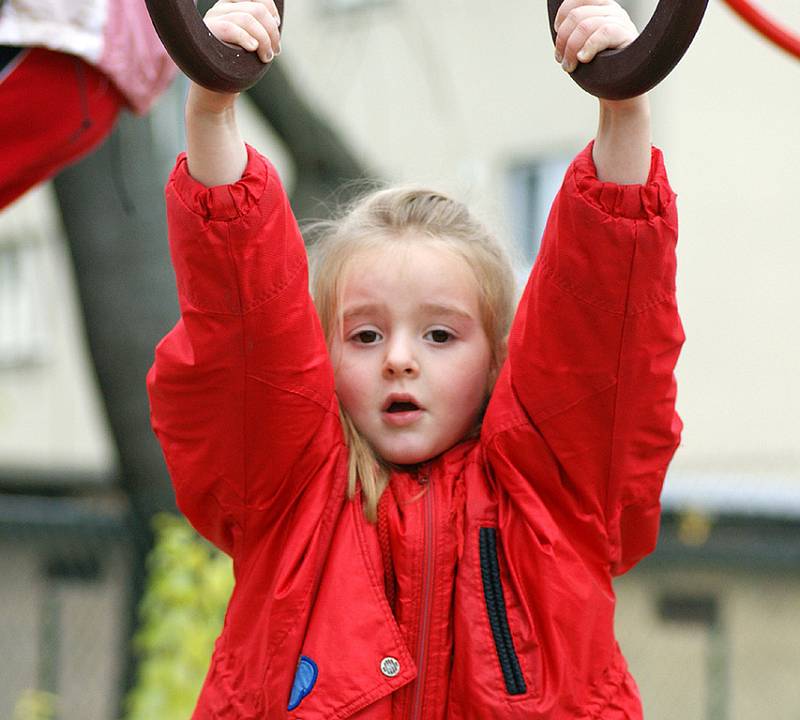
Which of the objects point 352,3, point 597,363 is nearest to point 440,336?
point 597,363

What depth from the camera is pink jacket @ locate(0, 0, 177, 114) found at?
235cm

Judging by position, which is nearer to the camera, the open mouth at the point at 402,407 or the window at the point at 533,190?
the open mouth at the point at 402,407

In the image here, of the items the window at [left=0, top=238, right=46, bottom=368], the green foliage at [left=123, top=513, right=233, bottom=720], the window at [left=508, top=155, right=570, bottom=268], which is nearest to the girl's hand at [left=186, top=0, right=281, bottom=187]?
the green foliage at [left=123, top=513, right=233, bottom=720]

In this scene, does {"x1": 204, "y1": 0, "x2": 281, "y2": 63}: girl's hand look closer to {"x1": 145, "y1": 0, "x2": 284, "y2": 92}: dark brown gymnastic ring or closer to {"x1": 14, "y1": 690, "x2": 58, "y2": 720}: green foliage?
{"x1": 145, "y1": 0, "x2": 284, "y2": 92}: dark brown gymnastic ring

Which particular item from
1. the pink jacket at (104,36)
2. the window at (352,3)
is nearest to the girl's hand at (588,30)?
the pink jacket at (104,36)

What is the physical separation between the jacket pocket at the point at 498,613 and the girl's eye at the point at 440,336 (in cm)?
31

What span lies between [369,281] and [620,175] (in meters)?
0.47

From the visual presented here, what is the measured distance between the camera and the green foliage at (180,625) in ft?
12.8

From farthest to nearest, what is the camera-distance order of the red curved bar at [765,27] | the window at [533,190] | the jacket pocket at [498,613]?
the window at [533,190] → the red curved bar at [765,27] → the jacket pocket at [498,613]

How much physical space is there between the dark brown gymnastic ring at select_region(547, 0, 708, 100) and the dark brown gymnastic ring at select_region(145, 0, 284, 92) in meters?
0.44

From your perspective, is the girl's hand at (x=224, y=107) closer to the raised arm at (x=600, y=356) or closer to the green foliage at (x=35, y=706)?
the raised arm at (x=600, y=356)

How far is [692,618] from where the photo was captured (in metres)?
4.84

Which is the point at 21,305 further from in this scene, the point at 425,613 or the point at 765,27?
the point at 425,613

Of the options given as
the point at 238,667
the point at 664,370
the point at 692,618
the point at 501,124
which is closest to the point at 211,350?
→ the point at 238,667
